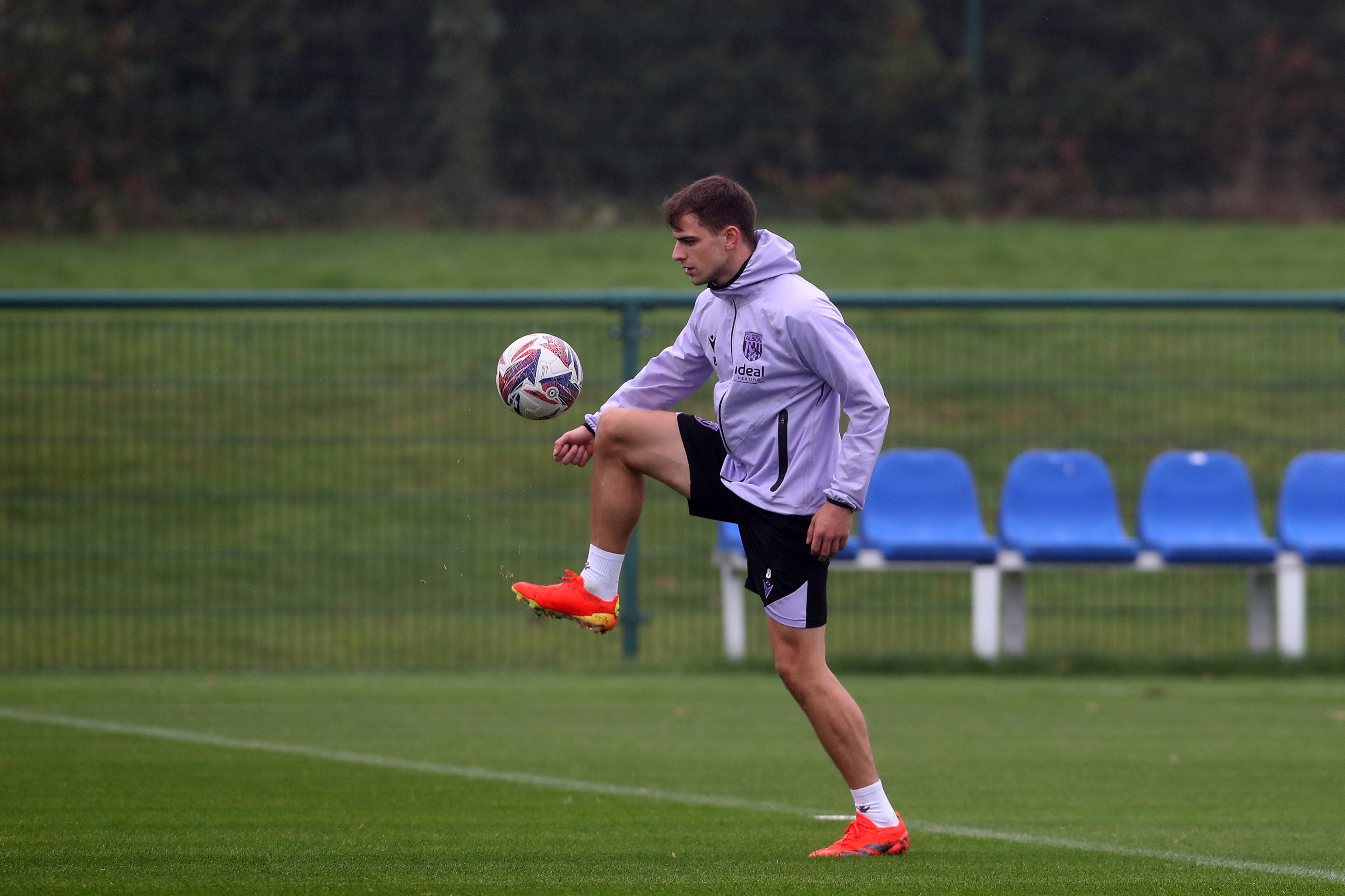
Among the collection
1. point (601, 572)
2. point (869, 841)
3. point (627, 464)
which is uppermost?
point (627, 464)

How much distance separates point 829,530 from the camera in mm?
5707

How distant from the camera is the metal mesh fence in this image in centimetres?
1115

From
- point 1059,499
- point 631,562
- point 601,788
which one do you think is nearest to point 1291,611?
point 1059,499

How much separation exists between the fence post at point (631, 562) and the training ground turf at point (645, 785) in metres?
0.30

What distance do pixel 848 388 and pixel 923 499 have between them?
19.8 feet

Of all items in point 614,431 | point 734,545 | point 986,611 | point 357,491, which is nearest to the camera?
point 614,431

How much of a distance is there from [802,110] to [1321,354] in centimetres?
1094

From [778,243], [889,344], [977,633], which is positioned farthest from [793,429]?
[889,344]

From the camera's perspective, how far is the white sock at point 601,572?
6234 mm

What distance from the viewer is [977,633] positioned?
11266 mm

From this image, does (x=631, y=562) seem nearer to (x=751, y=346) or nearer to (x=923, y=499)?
(x=923, y=499)

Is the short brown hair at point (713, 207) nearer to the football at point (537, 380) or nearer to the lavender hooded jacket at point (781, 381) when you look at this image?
the lavender hooded jacket at point (781, 381)

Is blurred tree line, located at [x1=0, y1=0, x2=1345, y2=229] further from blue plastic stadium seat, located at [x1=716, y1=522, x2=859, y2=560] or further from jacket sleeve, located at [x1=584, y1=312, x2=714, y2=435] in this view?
jacket sleeve, located at [x1=584, y1=312, x2=714, y2=435]

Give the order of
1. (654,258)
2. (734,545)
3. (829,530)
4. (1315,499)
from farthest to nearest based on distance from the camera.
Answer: (654,258), (1315,499), (734,545), (829,530)
